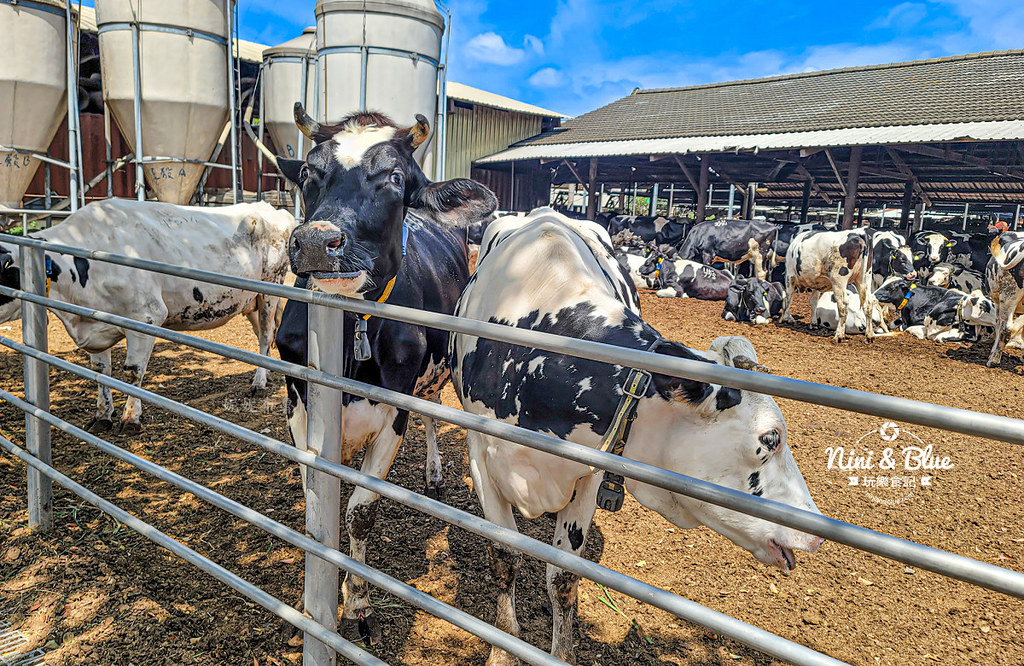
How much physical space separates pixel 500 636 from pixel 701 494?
0.59 m

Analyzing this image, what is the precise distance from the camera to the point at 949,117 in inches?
577

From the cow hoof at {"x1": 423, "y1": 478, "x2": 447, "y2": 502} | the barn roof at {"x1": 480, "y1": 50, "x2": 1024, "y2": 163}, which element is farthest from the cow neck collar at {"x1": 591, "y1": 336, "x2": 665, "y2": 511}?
the barn roof at {"x1": 480, "y1": 50, "x2": 1024, "y2": 163}

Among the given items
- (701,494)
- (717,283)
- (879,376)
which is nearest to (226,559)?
(701,494)

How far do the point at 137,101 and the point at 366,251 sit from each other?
892cm

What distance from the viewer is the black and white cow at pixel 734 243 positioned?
594 inches

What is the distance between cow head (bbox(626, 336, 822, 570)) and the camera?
6.20 feet

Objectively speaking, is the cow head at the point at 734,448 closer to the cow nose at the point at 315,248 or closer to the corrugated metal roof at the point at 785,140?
the cow nose at the point at 315,248

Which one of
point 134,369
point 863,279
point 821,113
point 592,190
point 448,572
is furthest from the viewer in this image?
point 592,190

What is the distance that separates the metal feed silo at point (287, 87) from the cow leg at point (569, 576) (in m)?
9.94

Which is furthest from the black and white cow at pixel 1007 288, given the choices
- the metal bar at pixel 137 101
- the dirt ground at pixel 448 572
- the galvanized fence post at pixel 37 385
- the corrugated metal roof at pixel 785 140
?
the metal bar at pixel 137 101

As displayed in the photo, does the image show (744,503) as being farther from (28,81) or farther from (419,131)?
(28,81)

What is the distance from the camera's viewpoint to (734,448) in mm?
1899

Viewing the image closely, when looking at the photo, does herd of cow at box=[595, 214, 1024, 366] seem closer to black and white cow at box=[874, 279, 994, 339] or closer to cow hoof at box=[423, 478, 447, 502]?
black and white cow at box=[874, 279, 994, 339]

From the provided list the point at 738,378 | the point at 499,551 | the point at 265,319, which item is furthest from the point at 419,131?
the point at 265,319
